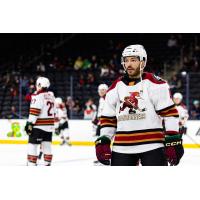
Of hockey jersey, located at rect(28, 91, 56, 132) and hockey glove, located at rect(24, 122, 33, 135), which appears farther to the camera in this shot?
hockey jersey, located at rect(28, 91, 56, 132)

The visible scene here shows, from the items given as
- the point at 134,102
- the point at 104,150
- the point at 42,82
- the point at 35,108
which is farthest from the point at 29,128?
the point at 134,102

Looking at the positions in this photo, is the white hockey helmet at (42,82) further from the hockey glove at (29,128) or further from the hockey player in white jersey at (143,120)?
the hockey player in white jersey at (143,120)

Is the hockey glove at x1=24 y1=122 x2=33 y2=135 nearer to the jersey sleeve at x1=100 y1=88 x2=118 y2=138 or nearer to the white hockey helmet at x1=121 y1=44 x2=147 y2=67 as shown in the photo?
the jersey sleeve at x1=100 y1=88 x2=118 y2=138

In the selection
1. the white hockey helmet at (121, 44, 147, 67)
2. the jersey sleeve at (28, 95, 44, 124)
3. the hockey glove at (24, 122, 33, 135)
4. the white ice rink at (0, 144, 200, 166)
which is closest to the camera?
the white hockey helmet at (121, 44, 147, 67)

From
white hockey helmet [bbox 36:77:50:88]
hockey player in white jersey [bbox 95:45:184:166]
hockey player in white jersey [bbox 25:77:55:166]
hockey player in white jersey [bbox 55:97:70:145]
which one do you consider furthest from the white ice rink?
hockey player in white jersey [bbox 95:45:184:166]

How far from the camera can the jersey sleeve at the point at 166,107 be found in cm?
381

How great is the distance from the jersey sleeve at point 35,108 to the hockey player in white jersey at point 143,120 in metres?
3.50

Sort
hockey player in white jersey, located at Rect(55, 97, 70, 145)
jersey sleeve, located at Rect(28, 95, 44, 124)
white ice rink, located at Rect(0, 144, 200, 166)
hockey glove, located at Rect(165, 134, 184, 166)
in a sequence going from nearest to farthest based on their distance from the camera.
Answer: hockey glove, located at Rect(165, 134, 184, 166)
jersey sleeve, located at Rect(28, 95, 44, 124)
white ice rink, located at Rect(0, 144, 200, 166)
hockey player in white jersey, located at Rect(55, 97, 70, 145)

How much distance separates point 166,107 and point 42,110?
3.86 metres

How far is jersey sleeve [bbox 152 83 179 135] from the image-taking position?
381cm

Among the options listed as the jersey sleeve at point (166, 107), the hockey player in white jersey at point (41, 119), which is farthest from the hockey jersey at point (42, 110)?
the jersey sleeve at point (166, 107)

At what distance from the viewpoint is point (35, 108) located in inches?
290

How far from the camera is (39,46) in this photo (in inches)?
829

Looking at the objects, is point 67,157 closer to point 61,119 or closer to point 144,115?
point 61,119
